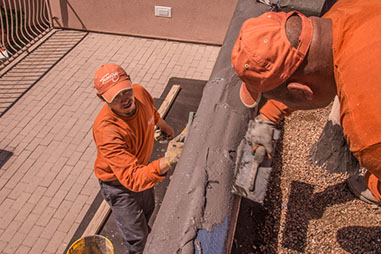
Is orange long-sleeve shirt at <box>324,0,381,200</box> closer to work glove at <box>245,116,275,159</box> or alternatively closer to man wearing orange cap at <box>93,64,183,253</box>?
work glove at <box>245,116,275,159</box>

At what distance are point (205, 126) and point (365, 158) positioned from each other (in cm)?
146

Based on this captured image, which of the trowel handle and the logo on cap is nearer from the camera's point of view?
the trowel handle

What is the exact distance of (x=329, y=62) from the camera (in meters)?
1.73

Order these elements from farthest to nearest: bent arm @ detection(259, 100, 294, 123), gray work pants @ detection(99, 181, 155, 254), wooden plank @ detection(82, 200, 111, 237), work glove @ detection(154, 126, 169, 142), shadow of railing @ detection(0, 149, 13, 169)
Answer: shadow of railing @ detection(0, 149, 13, 169) → work glove @ detection(154, 126, 169, 142) → wooden plank @ detection(82, 200, 111, 237) → gray work pants @ detection(99, 181, 155, 254) → bent arm @ detection(259, 100, 294, 123)

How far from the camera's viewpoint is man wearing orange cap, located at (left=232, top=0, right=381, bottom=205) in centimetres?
154

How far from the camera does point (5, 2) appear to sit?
8.34 meters

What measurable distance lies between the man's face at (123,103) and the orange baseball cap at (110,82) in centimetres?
4

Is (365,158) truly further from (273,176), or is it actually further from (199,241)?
(273,176)

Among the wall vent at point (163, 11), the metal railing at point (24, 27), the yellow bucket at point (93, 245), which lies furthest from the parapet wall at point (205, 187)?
the metal railing at point (24, 27)

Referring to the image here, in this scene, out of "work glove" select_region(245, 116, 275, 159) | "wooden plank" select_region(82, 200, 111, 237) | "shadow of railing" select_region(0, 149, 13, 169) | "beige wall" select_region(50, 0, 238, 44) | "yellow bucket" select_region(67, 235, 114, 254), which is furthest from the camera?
"beige wall" select_region(50, 0, 238, 44)

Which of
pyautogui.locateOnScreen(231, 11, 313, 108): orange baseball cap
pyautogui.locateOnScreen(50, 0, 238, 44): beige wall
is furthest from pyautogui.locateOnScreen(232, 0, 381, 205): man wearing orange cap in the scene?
pyautogui.locateOnScreen(50, 0, 238, 44): beige wall

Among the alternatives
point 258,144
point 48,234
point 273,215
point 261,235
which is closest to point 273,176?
point 273,215

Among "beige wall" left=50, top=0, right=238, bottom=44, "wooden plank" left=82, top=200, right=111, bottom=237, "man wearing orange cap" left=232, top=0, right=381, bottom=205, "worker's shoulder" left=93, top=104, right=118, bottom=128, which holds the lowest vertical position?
"wooden plank" left=82, top=200, right=111, bottom=237

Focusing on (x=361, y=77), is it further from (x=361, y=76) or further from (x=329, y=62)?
(x=329, y=62)
